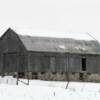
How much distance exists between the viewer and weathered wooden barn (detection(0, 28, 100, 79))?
38875 mm

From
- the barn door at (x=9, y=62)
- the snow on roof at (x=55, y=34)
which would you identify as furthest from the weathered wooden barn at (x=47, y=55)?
the snow on roof at (x=55, y=34)

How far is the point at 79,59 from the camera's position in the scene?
41.0m

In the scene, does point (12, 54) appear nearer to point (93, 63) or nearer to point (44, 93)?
point (93, 63)

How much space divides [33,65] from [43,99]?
964 inches

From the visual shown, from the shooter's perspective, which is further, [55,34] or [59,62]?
[55,34]

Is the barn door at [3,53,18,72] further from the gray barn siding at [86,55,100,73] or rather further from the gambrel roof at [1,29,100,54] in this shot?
the gray barn siding at [86,55,100,73]

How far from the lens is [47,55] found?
3934 centimetres

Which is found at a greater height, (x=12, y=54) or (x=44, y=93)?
(x=12, y=54)

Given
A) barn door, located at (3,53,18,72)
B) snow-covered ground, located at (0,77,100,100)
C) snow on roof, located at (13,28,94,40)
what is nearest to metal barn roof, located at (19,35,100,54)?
snow on roof, located at (13,28,94,40)

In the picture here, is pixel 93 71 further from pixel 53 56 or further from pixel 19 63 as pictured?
pixel 19 63

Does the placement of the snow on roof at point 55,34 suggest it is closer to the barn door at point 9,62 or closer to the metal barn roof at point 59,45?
the metal barn roof at point 59,45

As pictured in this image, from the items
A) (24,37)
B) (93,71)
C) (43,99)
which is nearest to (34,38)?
(24,37)

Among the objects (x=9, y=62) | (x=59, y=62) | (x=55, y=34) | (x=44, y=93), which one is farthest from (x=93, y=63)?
(x=44, y=93)

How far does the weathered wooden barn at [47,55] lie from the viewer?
38875mm
